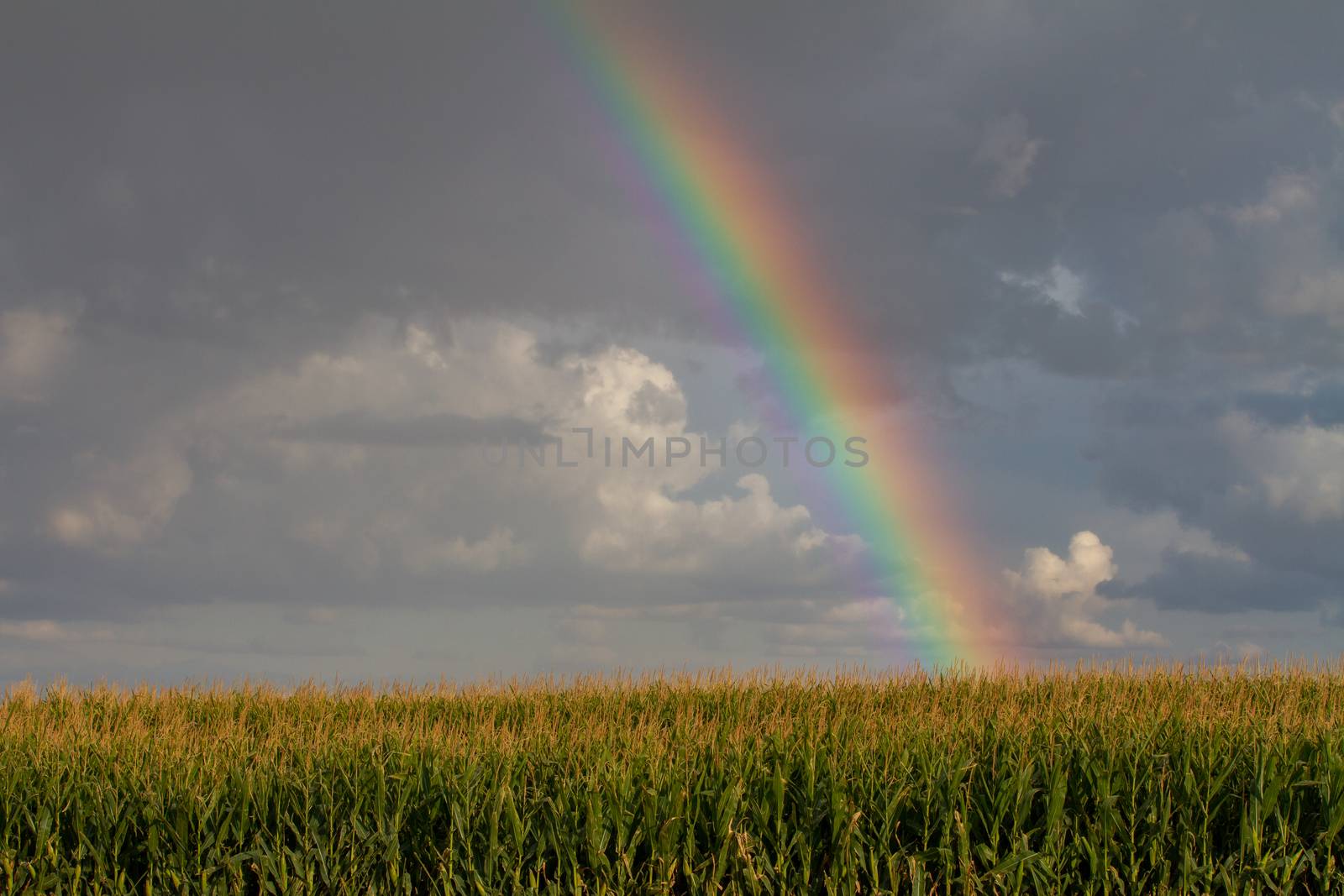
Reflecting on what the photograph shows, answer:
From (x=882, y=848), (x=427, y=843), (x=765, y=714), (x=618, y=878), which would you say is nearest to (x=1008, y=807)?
(x=882, y=848)

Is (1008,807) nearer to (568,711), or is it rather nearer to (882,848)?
(882,848)

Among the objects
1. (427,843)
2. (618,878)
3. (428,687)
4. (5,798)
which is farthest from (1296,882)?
(428,687)

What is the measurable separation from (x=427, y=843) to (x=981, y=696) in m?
18.4

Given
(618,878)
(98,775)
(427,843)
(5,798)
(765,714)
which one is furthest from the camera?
(765,714)

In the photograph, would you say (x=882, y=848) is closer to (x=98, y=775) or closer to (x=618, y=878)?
(x=618, y=878)

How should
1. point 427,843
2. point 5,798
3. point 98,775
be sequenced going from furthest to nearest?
point 98,775
point 5,798
point 427,843

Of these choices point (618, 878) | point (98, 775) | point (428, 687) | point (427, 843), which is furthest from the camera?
point (428, 687)

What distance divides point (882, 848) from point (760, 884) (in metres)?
1.24

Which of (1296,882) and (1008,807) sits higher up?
(1008,807)

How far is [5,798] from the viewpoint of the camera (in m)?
13.1

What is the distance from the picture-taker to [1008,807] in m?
11.8

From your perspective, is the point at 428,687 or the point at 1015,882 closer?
the point at 1015,882

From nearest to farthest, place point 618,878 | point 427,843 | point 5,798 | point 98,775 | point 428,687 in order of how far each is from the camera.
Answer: point 618,878
point 427,843
point 5,798
point 98,775
point 428,687

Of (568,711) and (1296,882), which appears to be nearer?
(1296,882)
